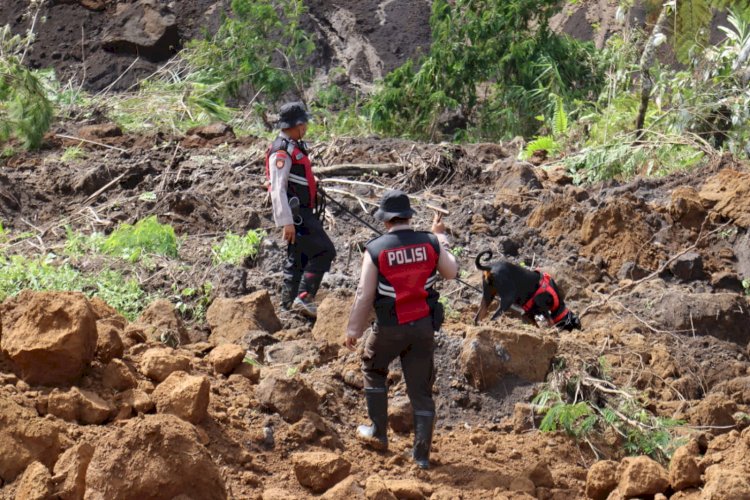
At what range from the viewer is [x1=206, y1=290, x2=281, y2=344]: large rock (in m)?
8.22

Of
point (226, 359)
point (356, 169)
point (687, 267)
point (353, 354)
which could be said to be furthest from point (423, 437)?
point (356, 169)

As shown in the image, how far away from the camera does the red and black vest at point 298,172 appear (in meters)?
8.31

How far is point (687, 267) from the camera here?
1006 cm

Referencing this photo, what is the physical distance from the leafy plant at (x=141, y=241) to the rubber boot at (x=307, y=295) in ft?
5.31

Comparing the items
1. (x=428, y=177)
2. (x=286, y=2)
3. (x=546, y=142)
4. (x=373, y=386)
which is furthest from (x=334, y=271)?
(x=286, y=2)

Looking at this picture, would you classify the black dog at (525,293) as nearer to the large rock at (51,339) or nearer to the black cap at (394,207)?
the black cap at (394,207)

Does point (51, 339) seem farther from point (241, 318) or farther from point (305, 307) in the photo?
point (305, 307)

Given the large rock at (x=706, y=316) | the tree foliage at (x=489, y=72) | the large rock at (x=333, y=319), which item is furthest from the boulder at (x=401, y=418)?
the tree foliage at (x=489, y=72)

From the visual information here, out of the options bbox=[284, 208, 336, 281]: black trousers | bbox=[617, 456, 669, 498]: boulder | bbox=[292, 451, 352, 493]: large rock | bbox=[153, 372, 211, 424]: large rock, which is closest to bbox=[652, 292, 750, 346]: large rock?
bbox=[284, 208, 336, 281]: black trousers

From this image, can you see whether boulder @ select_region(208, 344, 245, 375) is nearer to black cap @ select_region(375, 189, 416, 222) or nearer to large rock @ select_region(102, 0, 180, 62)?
black cap @ select_region(375, 189, 416, 222)

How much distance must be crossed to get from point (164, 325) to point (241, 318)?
0.78 metres

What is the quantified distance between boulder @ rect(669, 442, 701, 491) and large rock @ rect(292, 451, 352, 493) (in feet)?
5.44

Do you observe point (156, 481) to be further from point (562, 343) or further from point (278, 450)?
point (562, 343)

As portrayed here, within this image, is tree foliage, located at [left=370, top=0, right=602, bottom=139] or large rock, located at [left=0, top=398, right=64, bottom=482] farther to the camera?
tree foliage, located at [left=370, top=0, right=602, bottom=139]
